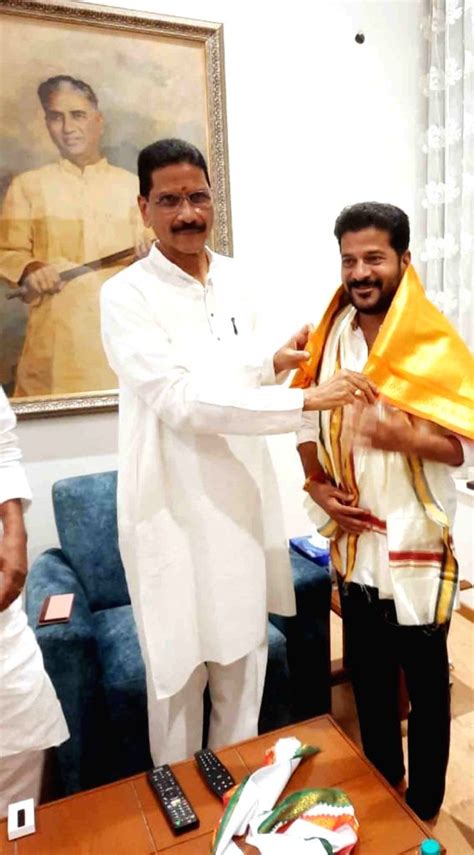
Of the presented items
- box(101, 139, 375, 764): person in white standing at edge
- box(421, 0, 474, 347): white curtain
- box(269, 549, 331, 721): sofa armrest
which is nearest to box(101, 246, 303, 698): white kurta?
box(101, 139, 375, 764): person in white standing at edge

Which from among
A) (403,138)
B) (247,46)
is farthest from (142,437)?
(403,138)

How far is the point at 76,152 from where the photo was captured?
2.07m

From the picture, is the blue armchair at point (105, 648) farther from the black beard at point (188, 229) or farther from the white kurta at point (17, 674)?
the black beard at point (188, 229)

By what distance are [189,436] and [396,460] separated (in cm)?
46

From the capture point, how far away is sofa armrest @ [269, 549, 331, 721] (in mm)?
1833

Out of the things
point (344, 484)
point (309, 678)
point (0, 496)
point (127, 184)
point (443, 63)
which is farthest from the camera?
point (443, 63)

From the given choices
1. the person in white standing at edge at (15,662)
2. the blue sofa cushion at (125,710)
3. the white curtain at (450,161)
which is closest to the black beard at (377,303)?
the person in white standing at edge at (15,662)

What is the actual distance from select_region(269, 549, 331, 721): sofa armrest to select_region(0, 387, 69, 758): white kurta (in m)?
0.77

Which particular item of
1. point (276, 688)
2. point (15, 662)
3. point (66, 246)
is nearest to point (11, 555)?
point (15, 662)

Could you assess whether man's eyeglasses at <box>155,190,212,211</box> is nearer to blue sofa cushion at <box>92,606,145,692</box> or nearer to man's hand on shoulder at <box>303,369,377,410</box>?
man's hand on shoulder at <box>303,369,377,410</box>

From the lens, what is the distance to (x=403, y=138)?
2.61 meters

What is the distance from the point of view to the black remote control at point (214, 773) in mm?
1160

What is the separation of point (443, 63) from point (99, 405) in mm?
1999

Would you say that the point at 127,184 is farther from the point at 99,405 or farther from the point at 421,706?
the point at 421,706
